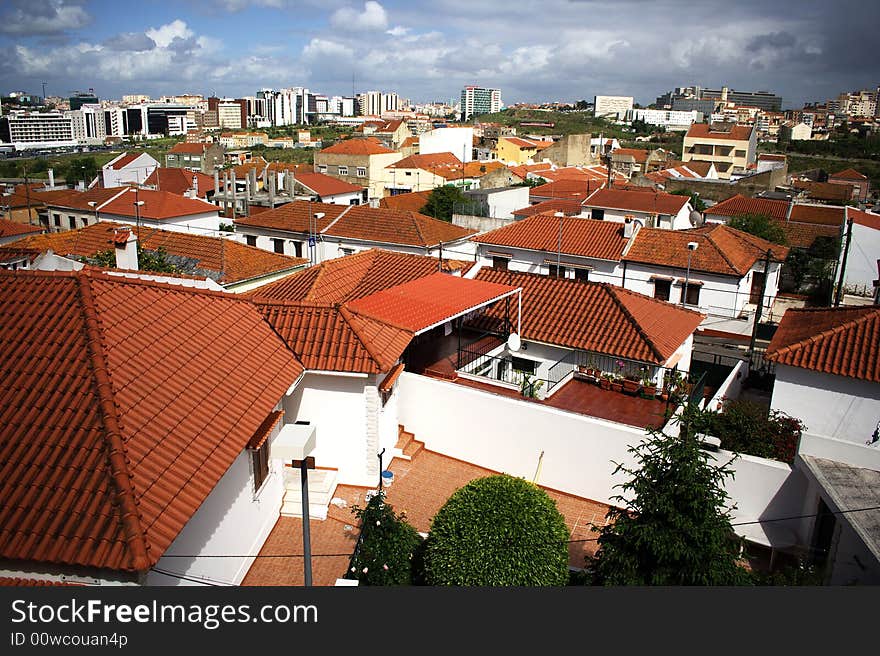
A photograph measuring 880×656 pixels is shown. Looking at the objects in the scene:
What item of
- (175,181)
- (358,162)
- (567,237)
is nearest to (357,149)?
(358,162)

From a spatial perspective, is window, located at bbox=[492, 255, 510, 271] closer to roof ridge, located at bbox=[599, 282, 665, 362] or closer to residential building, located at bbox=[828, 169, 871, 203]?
roof ridge, located at bbox=[599, 282, 665, 362]

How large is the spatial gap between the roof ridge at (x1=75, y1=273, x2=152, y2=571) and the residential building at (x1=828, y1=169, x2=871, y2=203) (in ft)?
214

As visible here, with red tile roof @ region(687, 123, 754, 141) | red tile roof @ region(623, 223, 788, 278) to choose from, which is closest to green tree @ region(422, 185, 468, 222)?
red tile roof @ region(623, 223, 788, 278)

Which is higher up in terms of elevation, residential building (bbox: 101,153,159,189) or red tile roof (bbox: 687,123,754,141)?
red tile roof (bbox: 687,123,754,141)

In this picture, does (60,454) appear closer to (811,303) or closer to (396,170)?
(811,303)

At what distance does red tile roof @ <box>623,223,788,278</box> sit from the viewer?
88.7 feet

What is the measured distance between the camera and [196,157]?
8950 cm

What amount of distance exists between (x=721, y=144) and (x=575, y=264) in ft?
200

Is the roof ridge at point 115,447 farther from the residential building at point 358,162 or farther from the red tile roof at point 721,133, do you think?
the red tile roof at point 721,133

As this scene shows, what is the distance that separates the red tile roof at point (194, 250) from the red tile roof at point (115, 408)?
1239 cm

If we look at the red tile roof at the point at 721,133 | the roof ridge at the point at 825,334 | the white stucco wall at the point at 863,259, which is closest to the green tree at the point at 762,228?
the white stucco wall at the point at 863,259

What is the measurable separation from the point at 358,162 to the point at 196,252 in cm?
4575

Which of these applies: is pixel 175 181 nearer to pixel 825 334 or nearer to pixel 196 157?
pixel 196 157

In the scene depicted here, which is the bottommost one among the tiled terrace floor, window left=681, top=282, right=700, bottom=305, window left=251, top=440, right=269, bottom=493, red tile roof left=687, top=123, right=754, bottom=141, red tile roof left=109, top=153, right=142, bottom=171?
the tiled terrace floor
